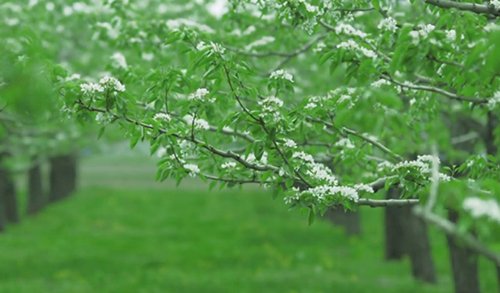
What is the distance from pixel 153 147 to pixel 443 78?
2.21 meters

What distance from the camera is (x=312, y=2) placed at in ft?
18.5

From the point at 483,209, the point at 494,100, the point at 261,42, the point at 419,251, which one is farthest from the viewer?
the point at 419,251

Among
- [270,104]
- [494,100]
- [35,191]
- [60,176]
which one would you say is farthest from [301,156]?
[60,176]

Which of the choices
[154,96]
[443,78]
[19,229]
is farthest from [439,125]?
[19,229]

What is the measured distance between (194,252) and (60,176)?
16343 millimetres

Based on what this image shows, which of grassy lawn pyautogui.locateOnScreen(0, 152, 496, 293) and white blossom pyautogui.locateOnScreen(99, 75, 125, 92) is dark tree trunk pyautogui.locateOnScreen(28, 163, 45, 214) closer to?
grassy lawn pyautogui.locateOnScreen(0, 152, 496, 293)

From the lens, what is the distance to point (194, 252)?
1867 centimetres

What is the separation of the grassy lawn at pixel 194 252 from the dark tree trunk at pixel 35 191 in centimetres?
54

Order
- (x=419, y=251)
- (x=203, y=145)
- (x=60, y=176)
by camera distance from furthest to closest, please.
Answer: (x=60, y=176)
(x=419, y=251)
(x=203, y=145)

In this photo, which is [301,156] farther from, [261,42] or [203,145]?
[261,42]

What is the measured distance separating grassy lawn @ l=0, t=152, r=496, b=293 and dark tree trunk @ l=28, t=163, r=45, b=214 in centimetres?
54

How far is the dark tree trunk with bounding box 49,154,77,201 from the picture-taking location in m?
32.8

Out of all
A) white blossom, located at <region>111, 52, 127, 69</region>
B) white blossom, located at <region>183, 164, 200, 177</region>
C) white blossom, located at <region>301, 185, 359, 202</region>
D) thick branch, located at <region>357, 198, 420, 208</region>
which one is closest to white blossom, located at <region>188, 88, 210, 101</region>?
white blossom, located at <region>183, 164, 200, 177</region>

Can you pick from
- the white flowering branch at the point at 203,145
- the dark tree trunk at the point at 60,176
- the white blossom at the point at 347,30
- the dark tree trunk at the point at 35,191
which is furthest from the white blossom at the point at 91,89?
the dark tree trunk at the point at 60,176
